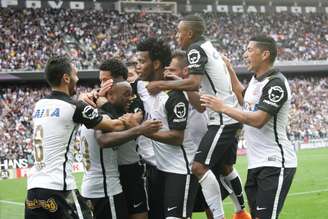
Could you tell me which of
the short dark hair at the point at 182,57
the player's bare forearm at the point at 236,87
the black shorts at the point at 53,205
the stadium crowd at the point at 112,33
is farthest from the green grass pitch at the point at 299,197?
the stadium crowd at the point at 112,33

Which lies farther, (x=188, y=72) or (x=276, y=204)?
(x=188, y=72)

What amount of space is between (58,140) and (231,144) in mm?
2437

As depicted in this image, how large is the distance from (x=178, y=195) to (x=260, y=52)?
5.66 ft

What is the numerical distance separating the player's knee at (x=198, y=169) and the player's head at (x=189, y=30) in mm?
1477

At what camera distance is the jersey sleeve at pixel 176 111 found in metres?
6.39

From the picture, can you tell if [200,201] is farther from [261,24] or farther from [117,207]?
[261,24]

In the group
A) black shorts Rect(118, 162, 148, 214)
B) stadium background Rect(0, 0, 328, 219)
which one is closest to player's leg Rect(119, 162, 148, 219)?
black shorts Rect(118, 162, 148, 214)

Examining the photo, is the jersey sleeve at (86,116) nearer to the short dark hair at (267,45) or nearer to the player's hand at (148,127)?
the player's hand at (148,127)

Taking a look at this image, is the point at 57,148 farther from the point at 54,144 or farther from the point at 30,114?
the point at 30,114

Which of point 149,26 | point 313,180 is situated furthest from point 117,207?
point 149,26

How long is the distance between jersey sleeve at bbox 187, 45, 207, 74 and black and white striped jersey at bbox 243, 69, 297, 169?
0.90 meters

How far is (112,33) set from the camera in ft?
133

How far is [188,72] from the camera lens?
7059mm

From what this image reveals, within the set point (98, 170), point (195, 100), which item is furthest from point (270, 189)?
point (98, 170)
